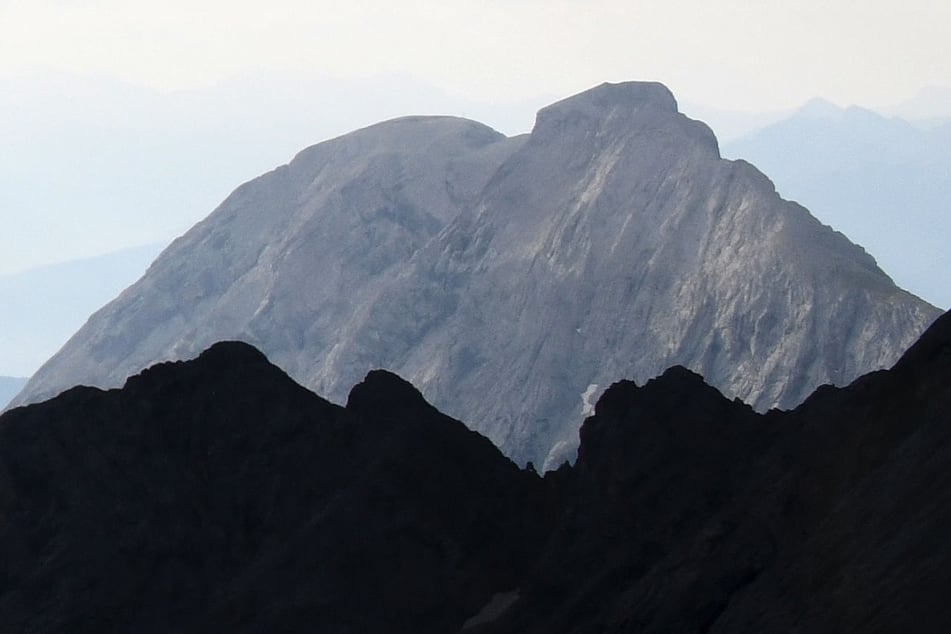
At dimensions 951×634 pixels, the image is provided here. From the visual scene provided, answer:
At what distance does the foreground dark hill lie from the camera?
71.7 m

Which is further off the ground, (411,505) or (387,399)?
(387,399)

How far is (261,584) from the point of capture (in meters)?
84.9

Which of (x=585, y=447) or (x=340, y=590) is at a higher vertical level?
(x=585, y=447)

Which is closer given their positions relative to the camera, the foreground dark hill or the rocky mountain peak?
the foreground dark hill

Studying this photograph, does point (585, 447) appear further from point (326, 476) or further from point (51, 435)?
point (51, 435)

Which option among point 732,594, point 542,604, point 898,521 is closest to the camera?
point 898,521

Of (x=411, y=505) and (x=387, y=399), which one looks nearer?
(x=411, y=505)

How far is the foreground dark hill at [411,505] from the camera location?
71.7 m

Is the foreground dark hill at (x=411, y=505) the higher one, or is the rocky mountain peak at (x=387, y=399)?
the rocky mountain peak at (x=387, y=399)

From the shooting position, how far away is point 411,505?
3494 inches

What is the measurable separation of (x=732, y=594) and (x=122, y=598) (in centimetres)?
2817

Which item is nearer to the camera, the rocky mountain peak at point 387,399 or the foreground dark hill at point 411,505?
the foreground dark hill at point 411,505

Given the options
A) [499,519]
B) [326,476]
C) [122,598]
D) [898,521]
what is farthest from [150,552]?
[898,521]

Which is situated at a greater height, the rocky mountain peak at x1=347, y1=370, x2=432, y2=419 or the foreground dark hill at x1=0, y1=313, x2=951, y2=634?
the rocky mountain peak at x1=347, y1=370, x2=432, y2=419
